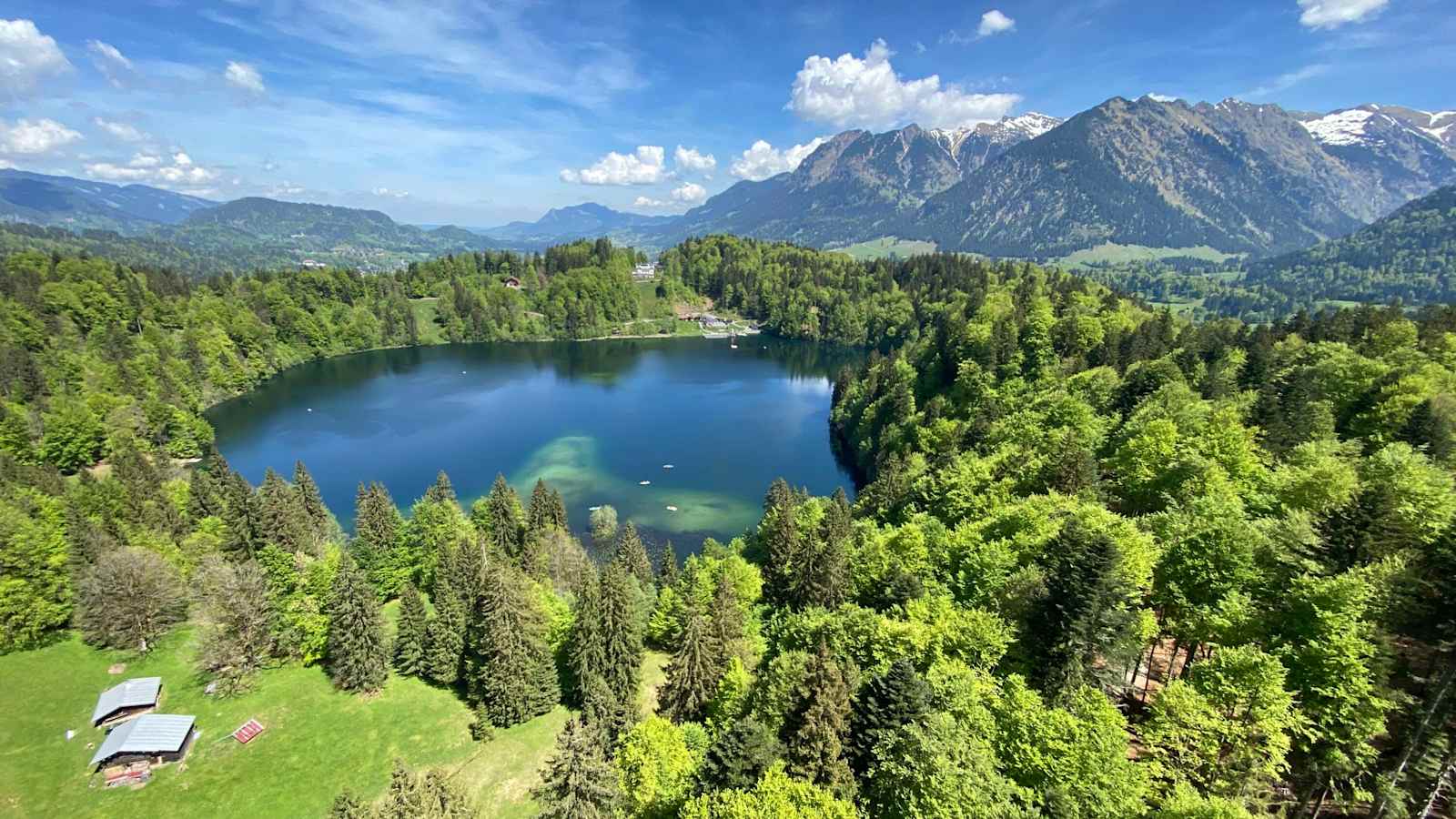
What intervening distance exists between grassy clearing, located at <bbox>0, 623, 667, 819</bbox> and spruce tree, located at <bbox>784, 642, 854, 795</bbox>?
18964 mm

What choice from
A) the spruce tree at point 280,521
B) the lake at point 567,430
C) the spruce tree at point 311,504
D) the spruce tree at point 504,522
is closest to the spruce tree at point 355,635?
the spruce tree at point 504,522

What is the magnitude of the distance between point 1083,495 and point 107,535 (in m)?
78.2

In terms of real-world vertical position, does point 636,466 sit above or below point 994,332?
below

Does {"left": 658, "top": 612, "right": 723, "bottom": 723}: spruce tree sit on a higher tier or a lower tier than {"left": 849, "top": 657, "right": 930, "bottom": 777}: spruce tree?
lower

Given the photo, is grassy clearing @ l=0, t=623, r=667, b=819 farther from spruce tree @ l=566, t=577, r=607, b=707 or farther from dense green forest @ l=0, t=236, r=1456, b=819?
spruce tree @ l=566, t=577, r=607, b=707

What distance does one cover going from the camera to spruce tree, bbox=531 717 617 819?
938 inches

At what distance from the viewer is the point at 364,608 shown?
40.4 metres

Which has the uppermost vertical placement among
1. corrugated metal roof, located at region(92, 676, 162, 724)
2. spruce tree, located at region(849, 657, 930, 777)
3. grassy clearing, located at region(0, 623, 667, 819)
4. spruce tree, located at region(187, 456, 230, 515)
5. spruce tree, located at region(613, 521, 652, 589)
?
spruce tree, located at region(849, 657, 930, 777)

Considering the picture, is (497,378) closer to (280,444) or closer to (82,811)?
(280,444)

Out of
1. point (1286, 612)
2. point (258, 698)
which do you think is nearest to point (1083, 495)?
point (1286, 612)

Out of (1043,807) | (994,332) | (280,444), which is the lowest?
(280,444)

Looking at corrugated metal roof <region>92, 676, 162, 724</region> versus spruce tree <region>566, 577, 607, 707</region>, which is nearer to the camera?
corrugated metal roof <region>92, 676, 162, 724</region>

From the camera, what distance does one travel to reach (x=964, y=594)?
114 ft

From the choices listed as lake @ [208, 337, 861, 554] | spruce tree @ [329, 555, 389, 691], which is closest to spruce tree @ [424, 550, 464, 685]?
spruce tree @ [329, 555, 389, 691]
